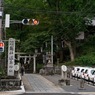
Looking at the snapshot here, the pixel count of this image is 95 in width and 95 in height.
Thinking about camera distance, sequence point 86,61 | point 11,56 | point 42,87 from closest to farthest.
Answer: point 11,56 < point 42,87 < point 86,61

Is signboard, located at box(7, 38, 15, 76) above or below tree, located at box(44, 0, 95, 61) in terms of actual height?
below

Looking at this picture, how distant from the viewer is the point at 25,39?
206 ft

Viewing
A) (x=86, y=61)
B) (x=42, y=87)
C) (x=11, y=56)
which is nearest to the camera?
(x=11, y=56)

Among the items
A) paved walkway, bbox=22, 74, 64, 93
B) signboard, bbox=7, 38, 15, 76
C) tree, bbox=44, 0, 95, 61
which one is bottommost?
paved walkway, bbox=22, 74, 64, 93

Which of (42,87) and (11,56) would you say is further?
(42,87)

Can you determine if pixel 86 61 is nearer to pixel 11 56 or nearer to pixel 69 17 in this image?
pixel 69 17

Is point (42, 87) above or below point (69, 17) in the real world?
below

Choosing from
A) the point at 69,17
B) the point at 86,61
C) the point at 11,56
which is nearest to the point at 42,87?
the point at 11,56

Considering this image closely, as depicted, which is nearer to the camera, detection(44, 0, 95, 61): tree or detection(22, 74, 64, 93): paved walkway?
detection(22, 74, 64, 93): paved walkway

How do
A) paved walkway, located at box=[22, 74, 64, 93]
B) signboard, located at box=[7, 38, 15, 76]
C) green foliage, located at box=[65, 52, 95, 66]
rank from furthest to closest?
green foliage, located at box=[65, 52, 95, 66], paved walkway, located at box=[22, 74, 64, 93], signboard, located at box=[7, 38, 15, 76]

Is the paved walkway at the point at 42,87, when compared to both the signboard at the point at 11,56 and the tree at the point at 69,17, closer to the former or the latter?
the signboard at the point at 11,56

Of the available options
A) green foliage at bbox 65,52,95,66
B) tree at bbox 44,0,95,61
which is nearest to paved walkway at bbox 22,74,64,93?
green foliage at bbox 65,52,95,66

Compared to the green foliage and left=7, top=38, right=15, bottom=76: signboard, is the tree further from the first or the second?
left=7, top=38, right=15, bottom=76: signboard

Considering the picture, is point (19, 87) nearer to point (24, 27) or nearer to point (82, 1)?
point (82, 1)
